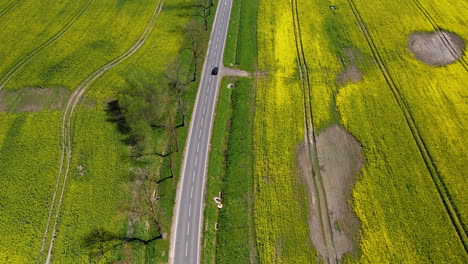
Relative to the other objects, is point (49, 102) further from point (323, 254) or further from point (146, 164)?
point (323, 254)

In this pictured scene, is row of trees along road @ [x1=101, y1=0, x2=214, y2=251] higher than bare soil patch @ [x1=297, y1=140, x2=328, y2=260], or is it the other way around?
row of trees along road @ [x1=101, y1=0, x2=214, y2=251]

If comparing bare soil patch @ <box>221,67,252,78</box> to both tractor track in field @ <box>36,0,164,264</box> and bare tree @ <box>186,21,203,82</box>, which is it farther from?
tractor track in field @ <box>36,0,164,264</box>

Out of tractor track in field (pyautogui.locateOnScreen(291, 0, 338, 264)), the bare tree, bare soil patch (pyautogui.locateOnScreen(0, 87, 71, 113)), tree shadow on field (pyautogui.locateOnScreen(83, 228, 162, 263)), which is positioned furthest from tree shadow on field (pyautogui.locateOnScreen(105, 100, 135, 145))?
tractor track in field (pyautogui.locateOnScreen(291, 0, 338, 264))

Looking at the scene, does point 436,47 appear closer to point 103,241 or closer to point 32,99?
point 103,241

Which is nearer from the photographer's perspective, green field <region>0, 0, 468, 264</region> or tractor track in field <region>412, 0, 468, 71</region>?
green field <region>0, 0, 468, 264</region>

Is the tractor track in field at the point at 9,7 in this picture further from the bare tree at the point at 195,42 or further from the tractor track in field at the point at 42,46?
the bare tree at the point at 195,42

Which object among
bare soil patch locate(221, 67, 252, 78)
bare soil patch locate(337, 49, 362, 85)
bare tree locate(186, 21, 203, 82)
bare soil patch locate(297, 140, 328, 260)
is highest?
bare tree locate(186, 21, 203, 82)

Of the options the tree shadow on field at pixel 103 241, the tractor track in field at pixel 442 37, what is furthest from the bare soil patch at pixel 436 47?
the tree shadow on field at pixel 103 241
